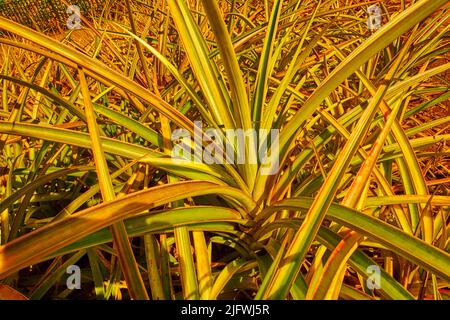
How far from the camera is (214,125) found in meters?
0.49

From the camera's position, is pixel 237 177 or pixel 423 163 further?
pixel 423 163

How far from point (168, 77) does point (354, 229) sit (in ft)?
2.62

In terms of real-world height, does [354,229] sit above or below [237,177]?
below

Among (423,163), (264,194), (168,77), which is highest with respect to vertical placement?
(168,77)

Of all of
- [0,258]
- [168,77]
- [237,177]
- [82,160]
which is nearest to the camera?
[0,258]

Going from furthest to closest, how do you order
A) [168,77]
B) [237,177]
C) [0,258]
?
1. [168,77]
2. [237,177]
3. [0,258]
